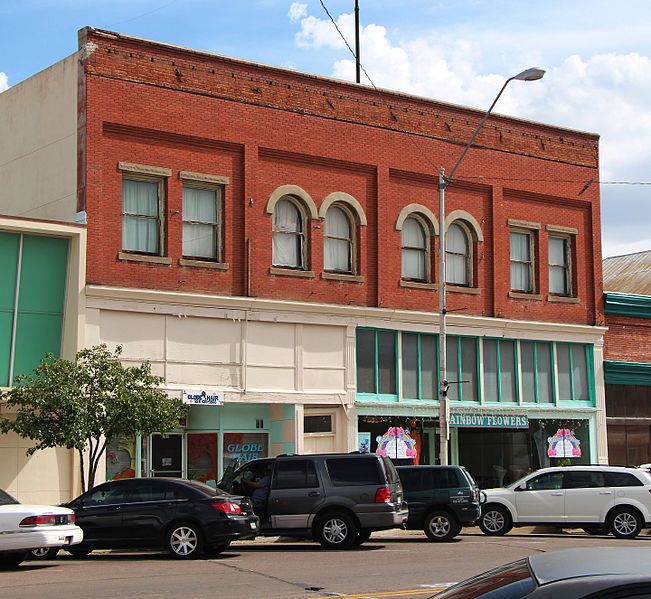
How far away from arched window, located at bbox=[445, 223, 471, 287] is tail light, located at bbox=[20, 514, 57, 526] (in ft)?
61.4

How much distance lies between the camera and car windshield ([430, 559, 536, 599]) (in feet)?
15.1

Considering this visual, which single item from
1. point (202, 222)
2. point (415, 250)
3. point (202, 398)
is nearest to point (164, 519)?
point (202, 398)

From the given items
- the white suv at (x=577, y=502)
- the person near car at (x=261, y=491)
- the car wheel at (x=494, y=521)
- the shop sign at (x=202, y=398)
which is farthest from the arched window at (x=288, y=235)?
the person near car at (x=261, y=491)

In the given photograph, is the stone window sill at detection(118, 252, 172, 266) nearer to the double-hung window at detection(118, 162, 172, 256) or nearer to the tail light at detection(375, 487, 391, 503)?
the double-hung window at detection(118, 162, 172, 256)

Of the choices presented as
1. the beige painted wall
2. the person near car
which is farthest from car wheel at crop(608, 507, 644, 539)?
→ the beige painted wall

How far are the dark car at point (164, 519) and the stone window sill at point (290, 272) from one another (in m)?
11.1

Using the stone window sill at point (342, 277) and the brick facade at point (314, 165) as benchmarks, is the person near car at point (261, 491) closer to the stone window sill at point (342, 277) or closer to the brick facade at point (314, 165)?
the brick facade at point (314, 165)

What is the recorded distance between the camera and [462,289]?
33.3 m

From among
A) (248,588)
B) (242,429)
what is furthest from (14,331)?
(248,588)

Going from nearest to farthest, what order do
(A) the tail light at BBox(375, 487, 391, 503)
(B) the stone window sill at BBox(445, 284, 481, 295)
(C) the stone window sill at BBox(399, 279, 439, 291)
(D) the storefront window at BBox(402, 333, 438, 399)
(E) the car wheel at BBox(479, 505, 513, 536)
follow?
1. (A) the tail light at BBox(375, 487, 391, 503)
2. (E) the car wheel at BBox(479, 505, 513, 536)
3. (D) the storefront window at BBox(402, 333, 438, 399)
4. (C) the stone window sill at BBox(399, 279, 439, 291)
5. (B) the stone window sill at BBox(445, 284, 481, 295)

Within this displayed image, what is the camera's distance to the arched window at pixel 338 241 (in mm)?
31047

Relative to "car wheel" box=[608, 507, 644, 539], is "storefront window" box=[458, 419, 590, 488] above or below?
above

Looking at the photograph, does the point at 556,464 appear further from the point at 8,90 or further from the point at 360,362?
the point at 8,90

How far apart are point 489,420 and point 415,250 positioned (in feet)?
18.1
